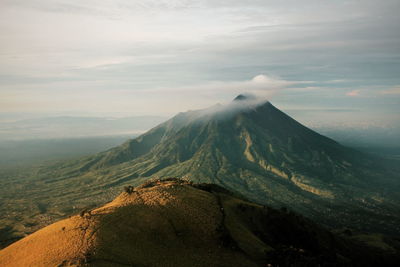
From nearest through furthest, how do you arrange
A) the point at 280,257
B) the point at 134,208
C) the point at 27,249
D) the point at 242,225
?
the point at 27,249 → the point at 280,257 → the point at 134,208 → the point at 242,225

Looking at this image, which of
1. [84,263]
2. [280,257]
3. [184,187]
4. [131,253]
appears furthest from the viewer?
[184,187]

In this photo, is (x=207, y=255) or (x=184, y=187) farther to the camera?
(x=184, y=187)

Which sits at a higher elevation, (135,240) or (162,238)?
(135,240)

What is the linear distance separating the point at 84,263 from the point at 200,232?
29084 mm

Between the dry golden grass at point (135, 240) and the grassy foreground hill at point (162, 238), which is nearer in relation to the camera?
the dry golden grass at point (135, 240)

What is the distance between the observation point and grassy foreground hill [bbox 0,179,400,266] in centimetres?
6550

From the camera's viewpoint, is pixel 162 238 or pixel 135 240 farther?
pixel 162 238

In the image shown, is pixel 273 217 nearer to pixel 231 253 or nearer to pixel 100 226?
pixel 231 253

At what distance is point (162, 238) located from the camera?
7412 centimetres

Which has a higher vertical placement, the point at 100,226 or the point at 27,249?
the point at 100,226

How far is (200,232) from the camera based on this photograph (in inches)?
3113

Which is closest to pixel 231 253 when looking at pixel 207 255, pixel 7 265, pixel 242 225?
pixel 207 255

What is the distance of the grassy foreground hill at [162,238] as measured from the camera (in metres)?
65.5

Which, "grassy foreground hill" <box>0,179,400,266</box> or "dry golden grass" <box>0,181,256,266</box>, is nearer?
"dry golden grass" <box>0,181,256,266</box>
